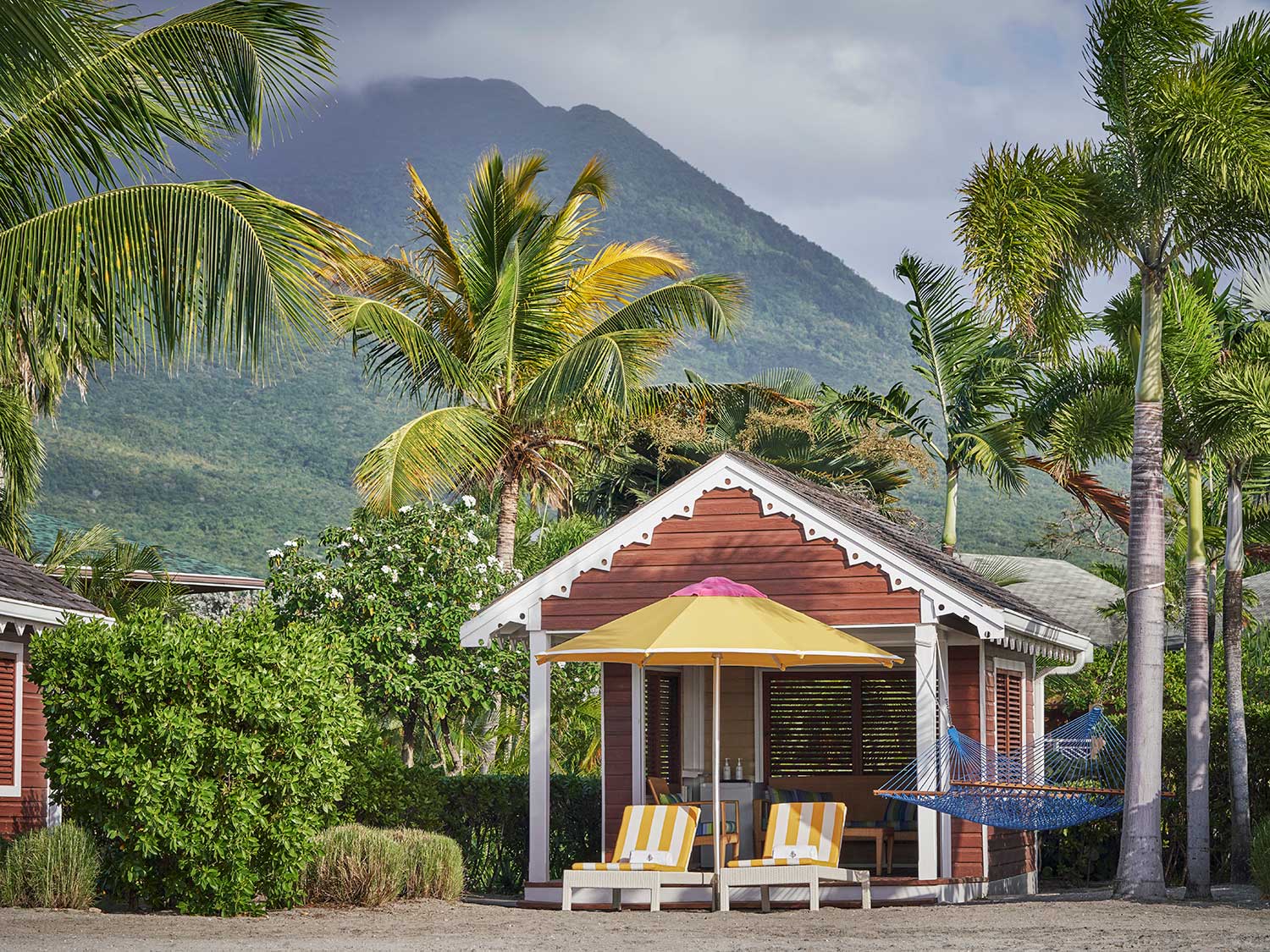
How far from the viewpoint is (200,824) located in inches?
471

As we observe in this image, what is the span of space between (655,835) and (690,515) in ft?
10.8

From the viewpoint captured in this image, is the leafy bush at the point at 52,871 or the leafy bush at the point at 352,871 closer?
the leafy bush at the point at 52,871

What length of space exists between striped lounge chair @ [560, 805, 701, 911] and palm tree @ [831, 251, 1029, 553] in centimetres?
980

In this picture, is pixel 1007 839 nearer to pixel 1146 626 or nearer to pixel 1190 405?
pixel 1146 626

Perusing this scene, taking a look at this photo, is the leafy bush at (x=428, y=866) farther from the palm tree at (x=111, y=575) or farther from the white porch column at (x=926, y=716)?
the palm tree at (x=111, y=575)

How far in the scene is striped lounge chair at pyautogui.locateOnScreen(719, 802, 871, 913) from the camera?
13375 mm

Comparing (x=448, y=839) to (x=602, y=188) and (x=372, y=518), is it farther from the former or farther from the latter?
(x=602, y=188)

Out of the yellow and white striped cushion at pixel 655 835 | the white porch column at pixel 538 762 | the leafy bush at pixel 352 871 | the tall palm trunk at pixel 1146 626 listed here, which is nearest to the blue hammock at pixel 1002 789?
the tall palm trunk at pixel 1146 626

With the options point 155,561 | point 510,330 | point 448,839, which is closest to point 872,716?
point 448,839

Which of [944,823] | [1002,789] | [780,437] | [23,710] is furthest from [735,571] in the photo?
[780,437]

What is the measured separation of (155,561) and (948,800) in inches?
561

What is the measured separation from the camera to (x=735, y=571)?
15367 mm

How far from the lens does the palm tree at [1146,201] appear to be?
13.3 m

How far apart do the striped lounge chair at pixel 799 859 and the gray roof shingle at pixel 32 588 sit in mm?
7038
